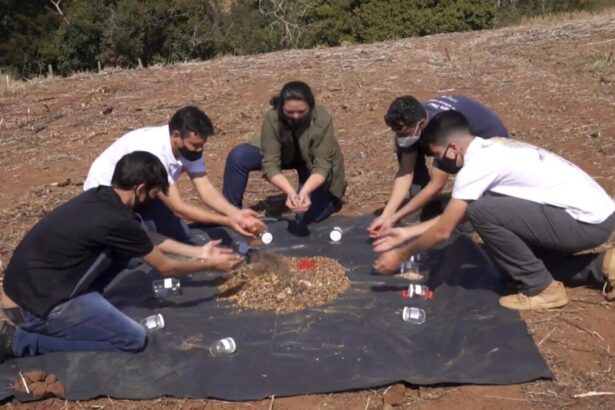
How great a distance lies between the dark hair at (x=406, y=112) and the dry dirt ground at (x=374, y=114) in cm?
139

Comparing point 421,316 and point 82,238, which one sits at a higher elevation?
point 82,238

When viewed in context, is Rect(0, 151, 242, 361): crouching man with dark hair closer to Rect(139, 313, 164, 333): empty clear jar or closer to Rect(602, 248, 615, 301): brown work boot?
Rect(139, 313, 164, 333): empty clear jar

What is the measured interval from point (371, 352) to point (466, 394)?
1.83ft

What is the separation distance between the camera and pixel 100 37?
2780cm

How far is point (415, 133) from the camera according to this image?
5164 millimetres

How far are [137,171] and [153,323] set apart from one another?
95 centimetres

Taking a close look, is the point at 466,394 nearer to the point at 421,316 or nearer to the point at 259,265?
the point at 421,316

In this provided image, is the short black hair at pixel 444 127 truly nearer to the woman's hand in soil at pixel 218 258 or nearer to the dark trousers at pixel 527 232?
the dark trousers at pixel 527 232

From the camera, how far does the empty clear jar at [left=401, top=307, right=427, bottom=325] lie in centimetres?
446

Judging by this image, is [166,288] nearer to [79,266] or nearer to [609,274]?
[79,266]

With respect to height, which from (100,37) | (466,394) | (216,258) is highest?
(100,37)

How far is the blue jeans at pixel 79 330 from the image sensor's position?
4180 mm

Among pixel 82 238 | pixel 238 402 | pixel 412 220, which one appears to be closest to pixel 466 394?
pixel 238 402

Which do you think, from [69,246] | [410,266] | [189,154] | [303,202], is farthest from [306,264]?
[69,246]
